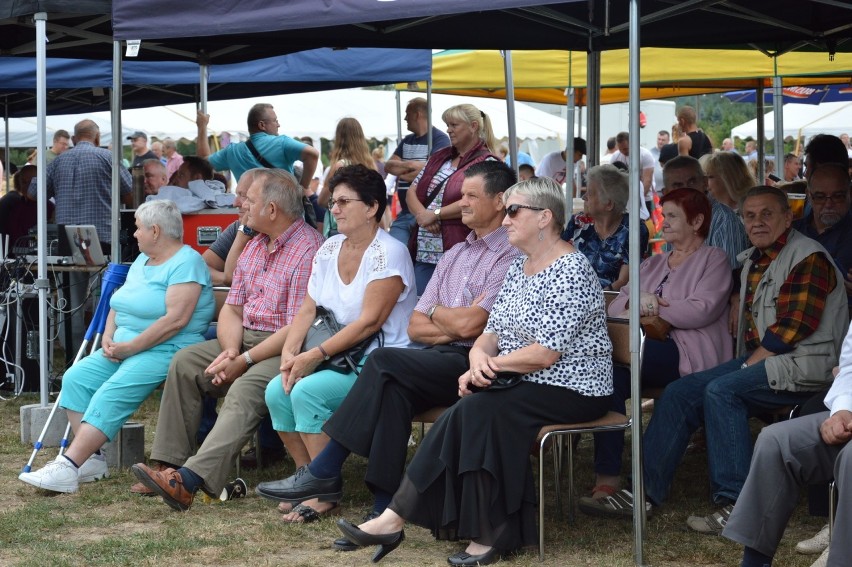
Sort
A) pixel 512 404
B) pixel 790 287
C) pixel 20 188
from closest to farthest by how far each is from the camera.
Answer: pixel 512 404, pixel 790 287, pixel 20 188

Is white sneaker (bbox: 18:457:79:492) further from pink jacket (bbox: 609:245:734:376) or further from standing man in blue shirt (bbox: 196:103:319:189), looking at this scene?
standing man in blue shirt (bbox: 196:103:319:189)

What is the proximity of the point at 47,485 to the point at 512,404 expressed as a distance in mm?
2342

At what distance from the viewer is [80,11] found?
5.72 m

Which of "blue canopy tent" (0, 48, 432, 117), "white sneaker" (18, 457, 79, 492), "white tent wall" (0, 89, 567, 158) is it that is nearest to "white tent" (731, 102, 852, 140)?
"white tent wall" (0, 89, 567, 158)

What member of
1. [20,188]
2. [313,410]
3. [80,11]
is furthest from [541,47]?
[20,188]

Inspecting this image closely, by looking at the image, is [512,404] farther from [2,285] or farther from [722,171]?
[2,285]

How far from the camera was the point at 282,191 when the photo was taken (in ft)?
17.6

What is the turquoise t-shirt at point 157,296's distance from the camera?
544 cm

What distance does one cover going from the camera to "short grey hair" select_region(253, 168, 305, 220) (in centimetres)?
532

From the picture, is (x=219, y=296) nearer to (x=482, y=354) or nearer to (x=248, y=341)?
(x=248, y=341)

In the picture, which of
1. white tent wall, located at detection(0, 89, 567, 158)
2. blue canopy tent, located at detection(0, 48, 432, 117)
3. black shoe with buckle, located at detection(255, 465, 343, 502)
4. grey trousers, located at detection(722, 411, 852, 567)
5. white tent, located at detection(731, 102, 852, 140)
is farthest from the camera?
white tent, located at detection(731, 102, 852, 140)

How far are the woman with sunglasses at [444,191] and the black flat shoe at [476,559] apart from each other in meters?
2.41

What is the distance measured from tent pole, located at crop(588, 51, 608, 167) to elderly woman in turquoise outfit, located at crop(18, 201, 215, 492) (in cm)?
250

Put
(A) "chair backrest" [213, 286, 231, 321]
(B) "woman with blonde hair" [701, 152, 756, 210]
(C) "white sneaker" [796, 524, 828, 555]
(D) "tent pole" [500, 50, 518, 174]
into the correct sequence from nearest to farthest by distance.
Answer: (C) "white sneaker" [796, 524, 828, 555]
(A) "chair backrest" [213, 286, 231, 321]
(B) "woman with blonde hair" [701, 152, 756, 210]
(D) "tent pole" [500, 50, 518, 174]
